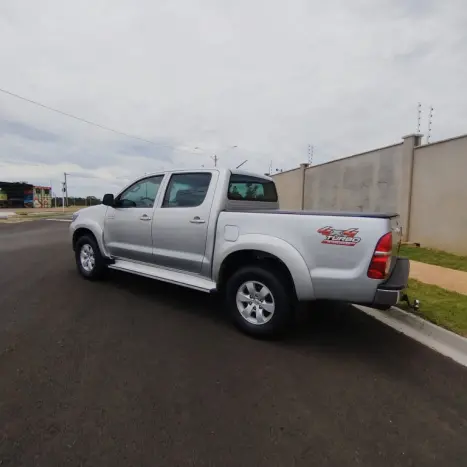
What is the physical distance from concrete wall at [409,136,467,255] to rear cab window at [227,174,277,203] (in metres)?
5.86

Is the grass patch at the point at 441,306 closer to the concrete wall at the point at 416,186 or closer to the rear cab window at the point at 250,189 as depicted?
the rear cab window at the point at 250,189

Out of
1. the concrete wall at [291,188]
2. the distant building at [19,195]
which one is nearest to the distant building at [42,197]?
the distant building at [19,195]

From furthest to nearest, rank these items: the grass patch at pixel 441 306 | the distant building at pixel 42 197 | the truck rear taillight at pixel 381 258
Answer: the distant building at pixel 42 197 → the grass patch at pixel 441 306 → the truck rear taillight at pixel 381 258

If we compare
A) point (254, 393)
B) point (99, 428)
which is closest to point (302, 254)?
point (254, 393)

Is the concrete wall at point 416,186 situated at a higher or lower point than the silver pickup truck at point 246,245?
higher

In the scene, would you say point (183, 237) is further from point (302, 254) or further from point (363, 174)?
point (363, 174)

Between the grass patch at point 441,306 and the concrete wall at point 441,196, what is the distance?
3.76m

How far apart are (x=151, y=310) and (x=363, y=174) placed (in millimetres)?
9959

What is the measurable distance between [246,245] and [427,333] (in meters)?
2.45

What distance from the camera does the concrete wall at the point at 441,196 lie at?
8.54m

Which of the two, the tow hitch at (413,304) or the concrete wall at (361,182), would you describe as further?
the concrete wall at (361,182)

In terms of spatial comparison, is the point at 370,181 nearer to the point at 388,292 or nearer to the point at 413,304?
the point at 413,304

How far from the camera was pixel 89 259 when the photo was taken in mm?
6168

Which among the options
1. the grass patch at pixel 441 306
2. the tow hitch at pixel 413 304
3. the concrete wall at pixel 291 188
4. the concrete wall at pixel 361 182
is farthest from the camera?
the concrete wall at pixel 291 188
